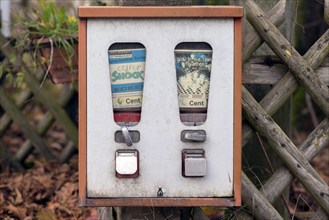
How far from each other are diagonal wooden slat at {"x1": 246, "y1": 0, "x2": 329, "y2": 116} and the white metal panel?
57 centimetres

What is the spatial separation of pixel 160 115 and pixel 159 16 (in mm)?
383

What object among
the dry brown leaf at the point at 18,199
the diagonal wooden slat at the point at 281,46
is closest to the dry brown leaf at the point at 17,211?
the dry brown leaf at the point at 18,199

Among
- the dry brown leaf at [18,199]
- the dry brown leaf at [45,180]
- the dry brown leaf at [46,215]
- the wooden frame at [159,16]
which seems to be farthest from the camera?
the dry brown leaf at [45,180]

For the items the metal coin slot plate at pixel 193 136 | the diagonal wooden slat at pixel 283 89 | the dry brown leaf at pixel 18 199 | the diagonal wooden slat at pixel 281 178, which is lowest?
the dry brown leaf at pixel 18 199

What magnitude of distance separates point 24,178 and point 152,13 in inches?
89.7

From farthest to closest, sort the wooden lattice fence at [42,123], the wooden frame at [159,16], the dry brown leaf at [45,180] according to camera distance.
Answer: the wooden lattice fence at [42,123], the dry brown leaf at [45,180], the wooden frame at [159,16]

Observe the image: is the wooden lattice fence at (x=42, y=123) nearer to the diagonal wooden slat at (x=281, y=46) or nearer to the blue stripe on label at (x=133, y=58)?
the diagonal wooden slat at (x=281, y=46)

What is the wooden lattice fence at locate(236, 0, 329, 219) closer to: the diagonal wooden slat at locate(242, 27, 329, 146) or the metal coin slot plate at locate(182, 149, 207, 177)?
the diagonal wooden slat at locate(242, 27, 329, 146)

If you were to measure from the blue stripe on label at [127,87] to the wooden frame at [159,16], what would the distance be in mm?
119

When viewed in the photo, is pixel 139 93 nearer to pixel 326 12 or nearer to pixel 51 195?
pixel 326 12

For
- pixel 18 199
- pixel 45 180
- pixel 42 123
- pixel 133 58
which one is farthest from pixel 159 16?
pixel 42 123

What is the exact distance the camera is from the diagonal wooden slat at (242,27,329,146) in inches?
137

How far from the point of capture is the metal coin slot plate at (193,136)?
9.54ft

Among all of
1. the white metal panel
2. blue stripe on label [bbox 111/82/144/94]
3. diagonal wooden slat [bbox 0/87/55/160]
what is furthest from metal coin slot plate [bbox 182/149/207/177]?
diagonal wooden slat [bbox 0/87/55/160]
